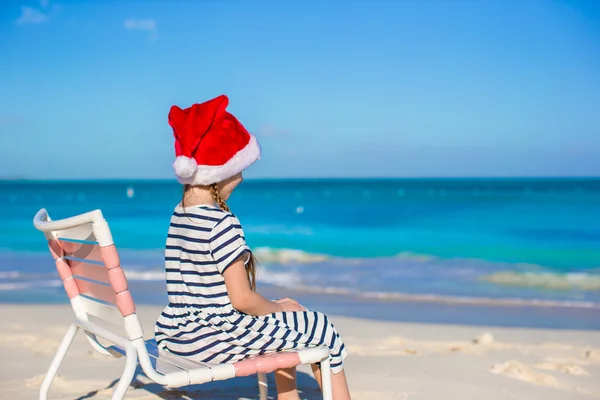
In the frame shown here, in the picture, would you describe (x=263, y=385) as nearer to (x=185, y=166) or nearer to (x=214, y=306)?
(x=214, y=306)

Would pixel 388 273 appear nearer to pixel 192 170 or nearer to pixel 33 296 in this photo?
pixel 33 296

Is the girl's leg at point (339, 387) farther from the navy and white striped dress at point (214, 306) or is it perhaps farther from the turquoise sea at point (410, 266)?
the turquoise sea at point (410, 266)

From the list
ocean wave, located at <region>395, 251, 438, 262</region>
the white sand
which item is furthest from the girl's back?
ocean wave, located at <region>395, 251, 438, 262</region>

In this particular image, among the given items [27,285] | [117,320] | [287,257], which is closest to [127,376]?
[117,320]

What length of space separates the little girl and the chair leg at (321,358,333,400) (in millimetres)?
111

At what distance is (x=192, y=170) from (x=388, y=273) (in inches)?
294

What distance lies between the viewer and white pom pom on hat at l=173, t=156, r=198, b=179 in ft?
7.97

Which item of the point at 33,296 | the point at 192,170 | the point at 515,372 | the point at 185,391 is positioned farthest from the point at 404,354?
the point at 33,296

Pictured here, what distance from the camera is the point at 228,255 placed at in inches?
93.4

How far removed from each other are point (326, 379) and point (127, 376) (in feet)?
2.25

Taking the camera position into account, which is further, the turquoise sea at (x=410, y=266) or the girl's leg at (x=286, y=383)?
the turquoise sea at (x=410, y=266)

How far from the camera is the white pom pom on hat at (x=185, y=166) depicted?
243cm

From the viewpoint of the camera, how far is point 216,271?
7.98 ft

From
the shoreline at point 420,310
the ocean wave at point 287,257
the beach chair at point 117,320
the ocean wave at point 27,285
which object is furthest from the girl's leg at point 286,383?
the ocean wave at point 287,257
